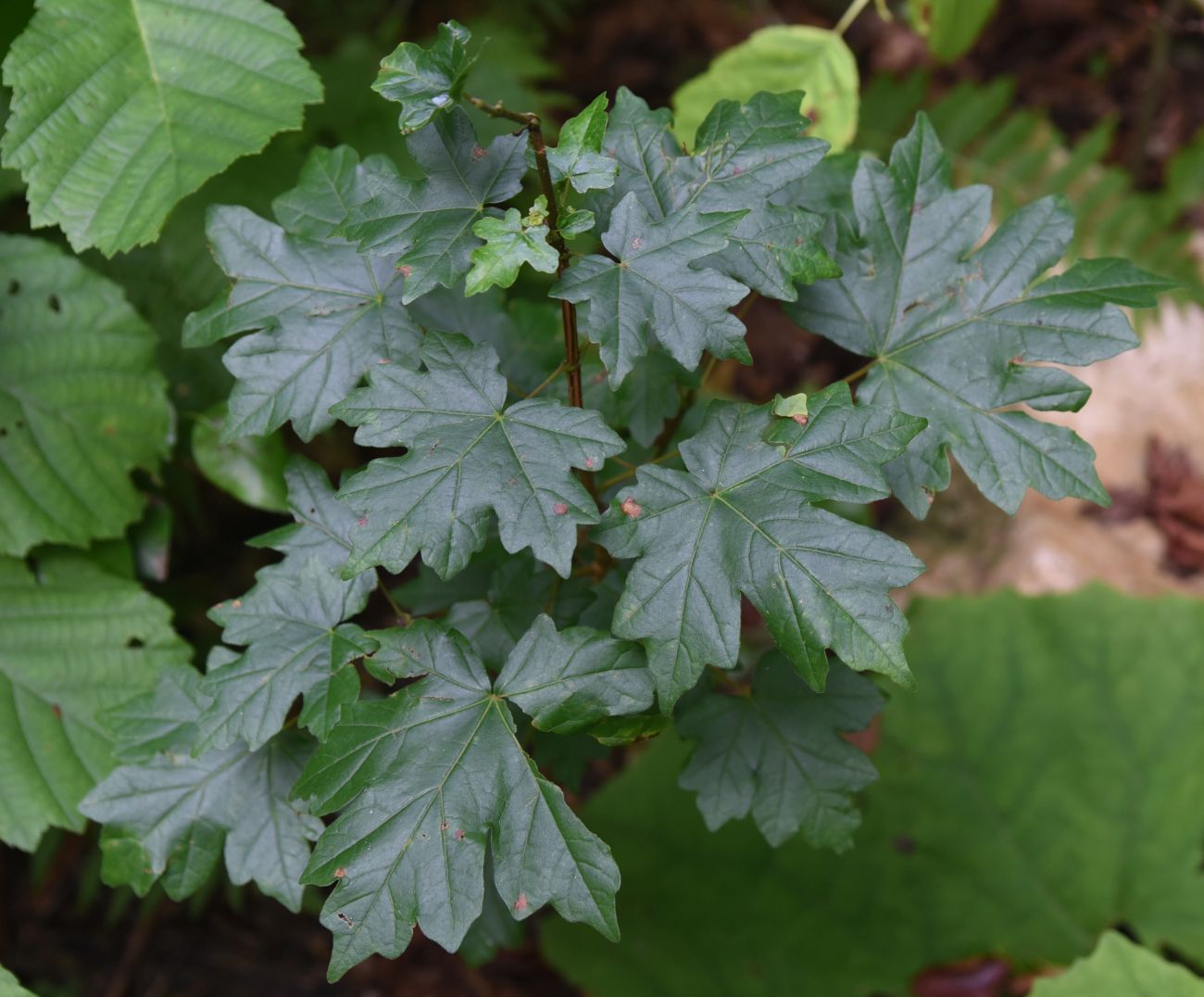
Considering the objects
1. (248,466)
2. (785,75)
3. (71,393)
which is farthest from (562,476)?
(785,75)

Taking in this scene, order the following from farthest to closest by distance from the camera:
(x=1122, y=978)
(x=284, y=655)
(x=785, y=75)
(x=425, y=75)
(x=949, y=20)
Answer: (x=949, y=20)
(x=785, y=75)
(x=1122, y=978)
(x=284, y=655)
(x=425, y=75)

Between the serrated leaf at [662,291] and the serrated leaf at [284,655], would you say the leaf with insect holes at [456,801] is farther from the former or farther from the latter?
the serrated leaf at [662,291]

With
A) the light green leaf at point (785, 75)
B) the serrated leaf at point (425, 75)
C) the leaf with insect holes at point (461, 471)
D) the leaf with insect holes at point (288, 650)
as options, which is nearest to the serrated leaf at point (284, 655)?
the leaf with insect holes at point (288, 650)

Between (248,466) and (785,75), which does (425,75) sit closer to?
(248,466)

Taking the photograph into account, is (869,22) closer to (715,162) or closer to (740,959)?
(715,162)

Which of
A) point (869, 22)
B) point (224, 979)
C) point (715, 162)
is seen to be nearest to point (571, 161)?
point (715, 162)
